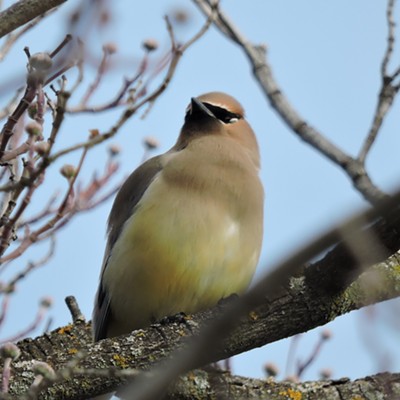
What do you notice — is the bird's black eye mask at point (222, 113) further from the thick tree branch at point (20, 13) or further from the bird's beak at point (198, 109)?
the thick tree branch at point (20, 13)

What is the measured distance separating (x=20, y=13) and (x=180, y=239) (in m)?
2.08

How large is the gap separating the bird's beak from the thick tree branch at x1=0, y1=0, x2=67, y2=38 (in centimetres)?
275

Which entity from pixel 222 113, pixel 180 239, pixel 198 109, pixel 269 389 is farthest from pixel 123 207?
pixel 269 389

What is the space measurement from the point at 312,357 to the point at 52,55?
2.50 metres

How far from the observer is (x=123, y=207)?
5.62m

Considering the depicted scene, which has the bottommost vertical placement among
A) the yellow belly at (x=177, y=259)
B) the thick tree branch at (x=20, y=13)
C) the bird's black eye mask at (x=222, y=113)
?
the yellow belly at (x=177, y=259)

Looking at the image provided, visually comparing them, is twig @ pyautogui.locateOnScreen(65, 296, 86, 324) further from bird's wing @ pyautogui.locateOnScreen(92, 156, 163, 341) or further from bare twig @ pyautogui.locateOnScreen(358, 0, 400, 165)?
bare twig @ pyautogui.locateOnScreen(358, 0, 400, 165)

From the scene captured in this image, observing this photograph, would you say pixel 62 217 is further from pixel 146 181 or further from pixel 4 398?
pixel 146 181

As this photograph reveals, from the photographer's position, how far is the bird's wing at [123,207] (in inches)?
207

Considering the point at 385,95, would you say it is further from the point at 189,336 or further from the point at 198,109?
the point at 198,109

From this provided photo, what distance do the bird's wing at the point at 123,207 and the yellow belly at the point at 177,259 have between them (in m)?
0.09

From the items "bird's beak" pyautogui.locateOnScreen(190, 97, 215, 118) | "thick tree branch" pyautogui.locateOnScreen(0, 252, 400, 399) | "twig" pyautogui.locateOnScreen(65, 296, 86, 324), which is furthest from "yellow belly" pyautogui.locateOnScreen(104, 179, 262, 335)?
"bird's beak" pyautogui.locateOnScreen(190, 97, 215, 118)

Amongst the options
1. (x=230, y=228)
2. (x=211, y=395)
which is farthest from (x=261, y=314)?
(x=230, y=228)

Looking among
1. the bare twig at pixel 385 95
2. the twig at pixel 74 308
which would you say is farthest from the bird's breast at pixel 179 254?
the bare twig at pixel 385 95
